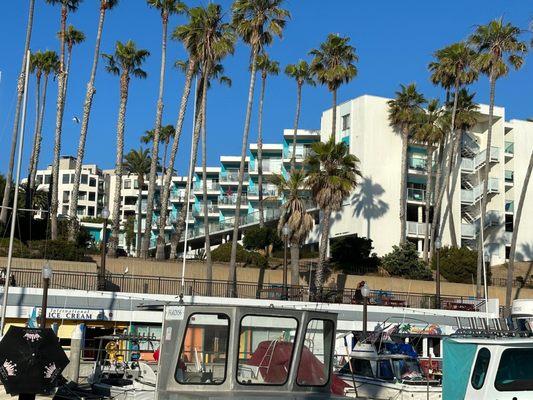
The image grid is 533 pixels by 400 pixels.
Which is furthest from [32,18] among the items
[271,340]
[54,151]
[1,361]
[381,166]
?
[271,340]

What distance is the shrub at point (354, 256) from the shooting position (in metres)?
53.8

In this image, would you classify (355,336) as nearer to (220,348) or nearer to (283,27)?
(220,348)

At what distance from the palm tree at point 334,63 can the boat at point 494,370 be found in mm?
44034

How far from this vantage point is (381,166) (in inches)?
2409

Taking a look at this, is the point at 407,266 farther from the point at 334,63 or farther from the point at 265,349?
the point at 265,349

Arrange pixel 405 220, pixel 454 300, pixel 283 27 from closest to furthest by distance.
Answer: pixel 454 300, pixel 283 27, pixel 405 220

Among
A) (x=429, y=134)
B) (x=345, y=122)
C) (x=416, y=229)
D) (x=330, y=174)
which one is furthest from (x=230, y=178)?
(x=330, y=174)

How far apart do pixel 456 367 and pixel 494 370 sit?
0.68 metres

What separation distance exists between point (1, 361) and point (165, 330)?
3.52 meters

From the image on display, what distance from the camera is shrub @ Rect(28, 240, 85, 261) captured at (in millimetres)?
40906

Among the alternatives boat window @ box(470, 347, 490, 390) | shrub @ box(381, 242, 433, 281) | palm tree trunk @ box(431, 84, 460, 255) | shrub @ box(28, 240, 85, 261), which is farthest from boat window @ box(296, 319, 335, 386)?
palm tree trunk @ box(431, 84, 460, 255)

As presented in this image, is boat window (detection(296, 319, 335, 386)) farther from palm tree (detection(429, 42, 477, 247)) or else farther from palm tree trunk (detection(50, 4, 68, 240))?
palm tree (detection(429, 42, 477, 247))

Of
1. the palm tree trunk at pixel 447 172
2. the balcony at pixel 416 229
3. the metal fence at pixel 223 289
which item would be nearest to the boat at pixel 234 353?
the metal fence at pixel 223 289

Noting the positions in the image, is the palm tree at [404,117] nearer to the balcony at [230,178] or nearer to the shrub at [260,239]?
the shrub at [260,239]
